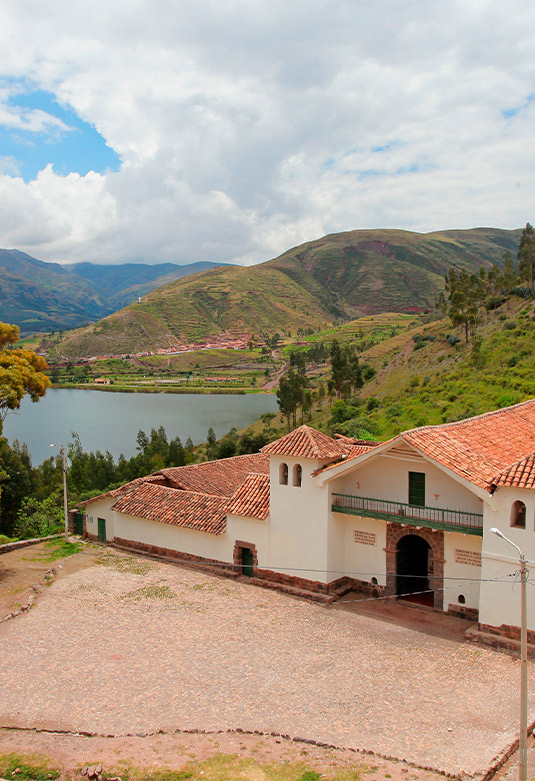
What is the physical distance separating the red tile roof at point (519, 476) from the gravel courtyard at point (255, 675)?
11.0ft

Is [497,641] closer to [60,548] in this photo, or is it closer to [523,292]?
[60,548]

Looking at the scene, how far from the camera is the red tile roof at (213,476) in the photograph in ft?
69.1

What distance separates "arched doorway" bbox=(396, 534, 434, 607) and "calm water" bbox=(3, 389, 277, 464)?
139 ft

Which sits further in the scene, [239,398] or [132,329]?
[132,329]

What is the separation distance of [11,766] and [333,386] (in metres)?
36.9

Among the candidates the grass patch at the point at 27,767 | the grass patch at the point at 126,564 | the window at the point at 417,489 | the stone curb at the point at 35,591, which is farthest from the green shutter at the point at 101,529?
the grass patch at the point at 27,767

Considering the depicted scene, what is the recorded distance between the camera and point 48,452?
182 feet

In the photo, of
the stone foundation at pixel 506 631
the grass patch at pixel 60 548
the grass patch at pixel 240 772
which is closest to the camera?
the grass patch at pixel 240 772

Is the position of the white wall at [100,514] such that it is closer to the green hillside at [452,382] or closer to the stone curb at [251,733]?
the stone curb at [251,733]

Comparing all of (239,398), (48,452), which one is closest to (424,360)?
(48,452)

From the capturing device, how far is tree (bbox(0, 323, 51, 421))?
17.9 meters

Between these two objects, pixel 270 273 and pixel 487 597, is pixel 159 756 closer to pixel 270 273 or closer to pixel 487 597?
pixel 487 597

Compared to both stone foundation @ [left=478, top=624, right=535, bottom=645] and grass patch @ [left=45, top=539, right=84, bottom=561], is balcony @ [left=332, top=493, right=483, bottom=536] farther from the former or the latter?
grass patch @ [left=45, top=539, right=84, bottom=561]

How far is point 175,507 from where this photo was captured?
61.5ft
